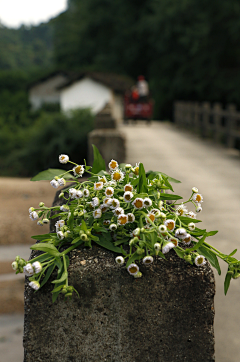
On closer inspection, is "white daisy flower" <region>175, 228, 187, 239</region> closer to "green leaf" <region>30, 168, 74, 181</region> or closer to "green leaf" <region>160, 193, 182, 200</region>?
"green leaf" <region>160, 193, 182, 200</region>

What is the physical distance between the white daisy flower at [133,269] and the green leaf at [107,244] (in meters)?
0.10

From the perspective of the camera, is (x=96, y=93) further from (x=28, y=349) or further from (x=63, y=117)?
(x=28, y=349)

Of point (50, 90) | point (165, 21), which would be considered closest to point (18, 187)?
point (165, 21)

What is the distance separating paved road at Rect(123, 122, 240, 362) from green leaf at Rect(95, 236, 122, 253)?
135 centimetres

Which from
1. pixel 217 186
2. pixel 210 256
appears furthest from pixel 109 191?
pixel 217 186

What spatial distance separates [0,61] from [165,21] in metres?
53.6

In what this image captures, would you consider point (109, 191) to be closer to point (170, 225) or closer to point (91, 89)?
point (170, 225)

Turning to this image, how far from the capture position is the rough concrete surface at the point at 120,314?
5.29 ft

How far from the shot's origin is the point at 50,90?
4181 cm

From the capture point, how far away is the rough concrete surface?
1.61 meters

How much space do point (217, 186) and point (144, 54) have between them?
33.0 m

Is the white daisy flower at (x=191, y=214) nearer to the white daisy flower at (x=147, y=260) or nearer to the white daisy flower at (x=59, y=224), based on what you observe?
the white daisy flower at (x=147, y=260)

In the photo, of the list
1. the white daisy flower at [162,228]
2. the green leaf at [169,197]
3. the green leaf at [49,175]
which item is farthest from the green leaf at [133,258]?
the green leaf at [49,175]

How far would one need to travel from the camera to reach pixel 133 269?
5.15 ft
